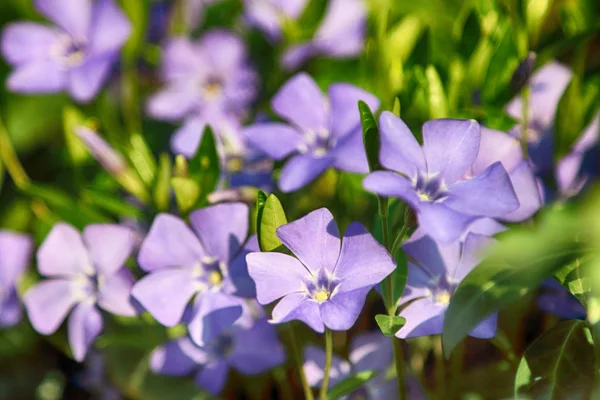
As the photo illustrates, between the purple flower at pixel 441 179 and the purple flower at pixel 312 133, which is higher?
the purple flower at pixel 441 179

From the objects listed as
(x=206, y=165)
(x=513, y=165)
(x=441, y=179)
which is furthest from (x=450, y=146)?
(x=206, y=165)

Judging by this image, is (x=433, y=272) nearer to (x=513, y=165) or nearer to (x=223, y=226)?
(x=513, y=165)

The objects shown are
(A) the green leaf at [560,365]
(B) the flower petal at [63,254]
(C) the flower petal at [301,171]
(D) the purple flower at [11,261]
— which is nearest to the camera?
(A) the green leaf at [560,365]

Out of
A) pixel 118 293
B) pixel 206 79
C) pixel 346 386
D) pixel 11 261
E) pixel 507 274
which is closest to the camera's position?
pixel 507 274

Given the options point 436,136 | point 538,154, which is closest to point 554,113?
point 538,154

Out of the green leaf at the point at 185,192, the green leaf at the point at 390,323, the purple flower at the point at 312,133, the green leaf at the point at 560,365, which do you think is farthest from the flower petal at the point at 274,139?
the green leaf at the point at 560,365

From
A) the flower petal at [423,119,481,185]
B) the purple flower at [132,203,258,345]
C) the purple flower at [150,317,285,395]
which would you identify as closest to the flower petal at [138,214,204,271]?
the purple flower at [132,203,258,345]

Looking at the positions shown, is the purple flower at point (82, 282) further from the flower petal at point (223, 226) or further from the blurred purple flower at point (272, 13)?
the blurred purple flower at point (272, 13)
